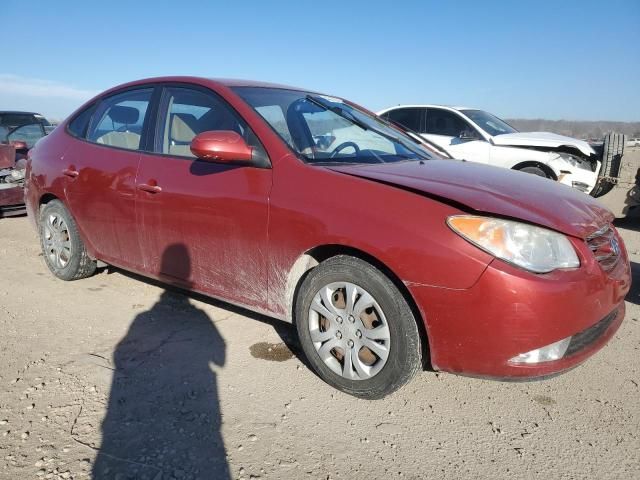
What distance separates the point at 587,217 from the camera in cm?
244

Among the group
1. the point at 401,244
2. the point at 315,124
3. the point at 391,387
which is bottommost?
the point at 391,387

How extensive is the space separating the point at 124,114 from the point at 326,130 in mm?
1687

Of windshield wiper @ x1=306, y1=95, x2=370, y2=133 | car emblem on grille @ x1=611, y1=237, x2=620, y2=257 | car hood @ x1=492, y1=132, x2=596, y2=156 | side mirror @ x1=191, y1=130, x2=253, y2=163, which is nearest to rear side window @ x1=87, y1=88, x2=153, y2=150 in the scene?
side mirror @ x1=191, y1=130, x2=253, y2=163

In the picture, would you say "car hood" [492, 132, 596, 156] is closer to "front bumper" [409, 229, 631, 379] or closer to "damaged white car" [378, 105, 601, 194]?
"damaged white car" [378, 105, 601, 194]

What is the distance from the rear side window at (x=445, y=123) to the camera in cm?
845

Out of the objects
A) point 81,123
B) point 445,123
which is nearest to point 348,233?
point 81,123

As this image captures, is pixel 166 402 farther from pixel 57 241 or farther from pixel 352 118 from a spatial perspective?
pixel 57 241

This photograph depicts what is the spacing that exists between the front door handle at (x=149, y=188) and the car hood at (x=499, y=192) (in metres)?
1.24

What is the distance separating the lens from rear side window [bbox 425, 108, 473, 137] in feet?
27.7

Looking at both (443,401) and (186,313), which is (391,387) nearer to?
(443,401)

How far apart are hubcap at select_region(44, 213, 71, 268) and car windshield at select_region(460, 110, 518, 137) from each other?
6.73 metres

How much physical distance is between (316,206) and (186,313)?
1674 millimetres

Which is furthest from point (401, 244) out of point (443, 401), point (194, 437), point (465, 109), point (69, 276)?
point (465, 109)

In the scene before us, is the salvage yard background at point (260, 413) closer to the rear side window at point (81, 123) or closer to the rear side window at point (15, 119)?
the rear side window at point (81, 123)
